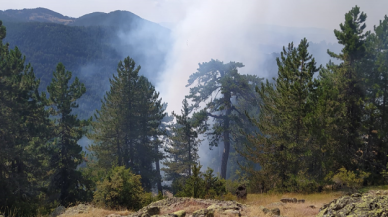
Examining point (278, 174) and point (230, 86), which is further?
point (230, 86)

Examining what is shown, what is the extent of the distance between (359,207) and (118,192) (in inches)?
438

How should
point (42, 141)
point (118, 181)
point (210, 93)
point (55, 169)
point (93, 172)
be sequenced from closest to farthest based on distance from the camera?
point (118, 181) < point (42, 141) < point (55, 169) < point (93, 172) < point (210, 93)

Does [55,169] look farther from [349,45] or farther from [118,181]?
[349,45]

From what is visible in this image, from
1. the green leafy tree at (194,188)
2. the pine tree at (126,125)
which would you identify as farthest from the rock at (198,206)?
the pine tree at (126,125)

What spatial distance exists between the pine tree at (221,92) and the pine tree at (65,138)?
14.4m

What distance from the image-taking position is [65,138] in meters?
25.1

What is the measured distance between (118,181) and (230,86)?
2192 cm

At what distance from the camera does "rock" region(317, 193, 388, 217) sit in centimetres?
470

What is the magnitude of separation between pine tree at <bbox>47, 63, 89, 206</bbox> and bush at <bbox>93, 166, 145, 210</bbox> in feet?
43.3

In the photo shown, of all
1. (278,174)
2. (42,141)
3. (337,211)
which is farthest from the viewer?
(42,141)

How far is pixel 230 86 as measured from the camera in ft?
105

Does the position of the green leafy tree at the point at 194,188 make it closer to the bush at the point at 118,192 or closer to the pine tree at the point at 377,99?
the bush at the point at 118,192

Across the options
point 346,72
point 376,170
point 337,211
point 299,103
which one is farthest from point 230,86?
point 337,211

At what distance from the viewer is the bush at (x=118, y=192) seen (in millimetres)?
13035
